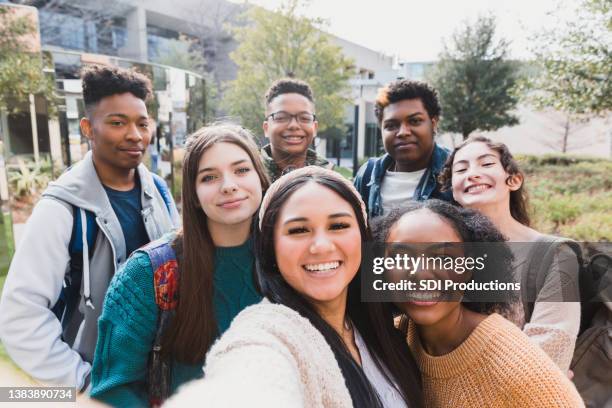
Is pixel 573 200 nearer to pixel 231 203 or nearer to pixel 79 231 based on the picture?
pixel 231 203

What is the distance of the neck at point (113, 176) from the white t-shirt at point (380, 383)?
53.1 inches

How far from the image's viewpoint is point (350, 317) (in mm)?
1337

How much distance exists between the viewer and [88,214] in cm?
165

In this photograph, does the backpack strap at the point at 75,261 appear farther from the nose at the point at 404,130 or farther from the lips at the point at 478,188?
the nose at the point at 404,130

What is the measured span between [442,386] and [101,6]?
14.9 m

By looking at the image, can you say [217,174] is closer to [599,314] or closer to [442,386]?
[442,386]

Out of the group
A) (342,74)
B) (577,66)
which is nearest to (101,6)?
(342,74)

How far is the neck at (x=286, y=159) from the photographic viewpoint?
280cm

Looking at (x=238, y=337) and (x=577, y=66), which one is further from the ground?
(x=577, y=66)

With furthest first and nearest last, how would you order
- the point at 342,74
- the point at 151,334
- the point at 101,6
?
the point at 101,6
the point at 342,74
the point at 151,334

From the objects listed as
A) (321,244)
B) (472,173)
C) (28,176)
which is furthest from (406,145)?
(28,176)

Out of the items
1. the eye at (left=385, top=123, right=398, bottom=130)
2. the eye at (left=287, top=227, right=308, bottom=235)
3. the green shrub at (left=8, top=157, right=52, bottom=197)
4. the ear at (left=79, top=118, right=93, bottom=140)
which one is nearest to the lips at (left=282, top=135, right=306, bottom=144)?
the eye at (left=385, top=123, right=398, bottom=130)

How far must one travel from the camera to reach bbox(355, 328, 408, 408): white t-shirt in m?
1.12

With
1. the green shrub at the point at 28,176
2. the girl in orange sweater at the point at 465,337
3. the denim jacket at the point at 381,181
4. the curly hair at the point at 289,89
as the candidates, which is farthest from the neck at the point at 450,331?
the green shrub at the point at 28,176
